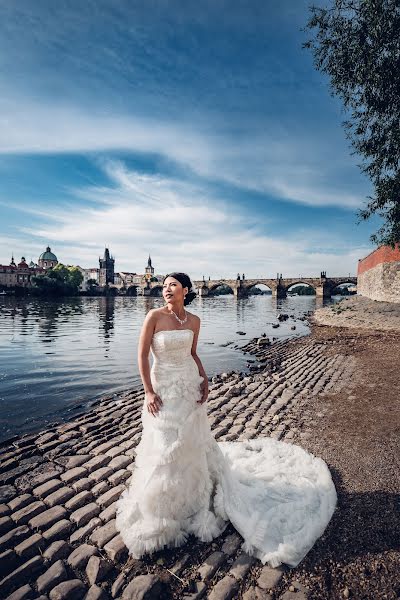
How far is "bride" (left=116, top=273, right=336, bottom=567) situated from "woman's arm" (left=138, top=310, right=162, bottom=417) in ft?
0.03

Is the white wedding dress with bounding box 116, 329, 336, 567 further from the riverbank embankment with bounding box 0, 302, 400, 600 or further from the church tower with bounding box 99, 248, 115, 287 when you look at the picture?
the church tower with bounding box 99, 248, 115, 287

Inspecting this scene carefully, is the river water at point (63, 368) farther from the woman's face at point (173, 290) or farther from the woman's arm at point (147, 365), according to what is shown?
the woman's face at point (173, 290)

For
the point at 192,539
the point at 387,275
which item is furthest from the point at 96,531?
the point at 387,275

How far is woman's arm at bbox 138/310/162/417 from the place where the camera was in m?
3.33

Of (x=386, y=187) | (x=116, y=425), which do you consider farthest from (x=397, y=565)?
(x=386, y=187)

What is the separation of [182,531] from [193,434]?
92 cm

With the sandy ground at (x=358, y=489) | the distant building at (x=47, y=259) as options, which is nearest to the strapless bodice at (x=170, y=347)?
the sandy ground at (x=358, y=489)

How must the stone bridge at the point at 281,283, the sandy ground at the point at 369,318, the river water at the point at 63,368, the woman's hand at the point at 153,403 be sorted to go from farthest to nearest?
the stone bridge at the point at 281,283 → the sandy ground at the point at 369,318 → the river water at the point at 63,368 → the woman's hand at the point at 153,403

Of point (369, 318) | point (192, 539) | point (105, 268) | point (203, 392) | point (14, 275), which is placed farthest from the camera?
point (105, 268)

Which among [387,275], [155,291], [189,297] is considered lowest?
[155,291]

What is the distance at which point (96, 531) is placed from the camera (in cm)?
331

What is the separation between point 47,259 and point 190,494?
175837 mm

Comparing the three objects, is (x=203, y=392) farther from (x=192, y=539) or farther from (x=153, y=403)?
(x=192, y=539)

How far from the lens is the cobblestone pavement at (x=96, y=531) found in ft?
8.90
